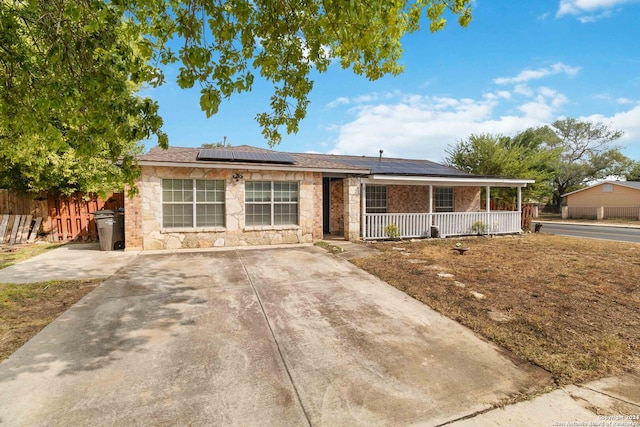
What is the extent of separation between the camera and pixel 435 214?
42.8 ft

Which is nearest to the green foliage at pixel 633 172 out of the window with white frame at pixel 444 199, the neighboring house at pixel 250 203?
the neighboring house at pixel 250 203

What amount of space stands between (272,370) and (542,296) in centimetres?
503

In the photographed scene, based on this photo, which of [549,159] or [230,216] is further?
[549,159]

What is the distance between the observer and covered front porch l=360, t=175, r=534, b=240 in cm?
1223

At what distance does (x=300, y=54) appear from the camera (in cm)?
462

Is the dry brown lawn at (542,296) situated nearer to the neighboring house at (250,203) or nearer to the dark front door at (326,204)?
the neighboring house at (250,203)

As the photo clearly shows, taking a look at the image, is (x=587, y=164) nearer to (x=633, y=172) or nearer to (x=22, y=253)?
(x=633, y=172)

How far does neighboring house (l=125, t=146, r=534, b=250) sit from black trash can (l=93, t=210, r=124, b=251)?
70 centimetres

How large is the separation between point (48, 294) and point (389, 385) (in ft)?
19.6

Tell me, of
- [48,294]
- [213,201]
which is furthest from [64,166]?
[48,294]

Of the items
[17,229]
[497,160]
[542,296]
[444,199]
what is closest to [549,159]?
[497,160]

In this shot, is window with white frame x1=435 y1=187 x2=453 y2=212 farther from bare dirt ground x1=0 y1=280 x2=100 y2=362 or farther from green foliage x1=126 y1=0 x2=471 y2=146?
bare dirt ground x1=0 y1=280 x2=100 y2=362

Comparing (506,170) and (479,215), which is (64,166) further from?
(506,170)

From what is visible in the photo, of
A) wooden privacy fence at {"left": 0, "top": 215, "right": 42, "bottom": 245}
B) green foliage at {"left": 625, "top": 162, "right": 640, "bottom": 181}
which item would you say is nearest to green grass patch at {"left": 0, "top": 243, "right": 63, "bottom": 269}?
wooden privacy fence at {"left": 0, "top": 215, "right": 42, "bottom": 245}
